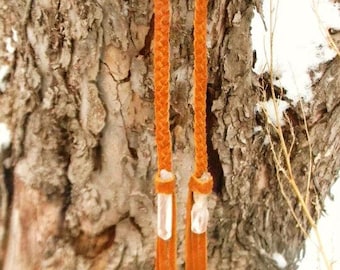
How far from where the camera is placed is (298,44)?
38.4 inches

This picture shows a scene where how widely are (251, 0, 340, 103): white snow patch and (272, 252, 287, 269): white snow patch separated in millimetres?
288

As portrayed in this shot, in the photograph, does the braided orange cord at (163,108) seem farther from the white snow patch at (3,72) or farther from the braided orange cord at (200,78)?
the white snow patch at (3,72)

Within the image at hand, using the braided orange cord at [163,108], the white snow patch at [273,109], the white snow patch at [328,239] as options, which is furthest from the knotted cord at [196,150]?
the white snow patch at [328,239]

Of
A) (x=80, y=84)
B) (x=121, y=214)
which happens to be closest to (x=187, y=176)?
(x=121, y=214)

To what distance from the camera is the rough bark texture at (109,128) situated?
0.82 m

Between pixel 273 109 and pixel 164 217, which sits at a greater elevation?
pixel 273 109

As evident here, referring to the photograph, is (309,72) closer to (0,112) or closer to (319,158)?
(319,158)

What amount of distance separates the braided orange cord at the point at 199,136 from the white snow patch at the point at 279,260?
26 cm

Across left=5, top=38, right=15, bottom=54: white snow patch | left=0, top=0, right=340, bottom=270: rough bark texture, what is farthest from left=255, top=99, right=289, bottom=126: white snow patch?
left=5, top=38, right=15, bottom=54: white snow patch

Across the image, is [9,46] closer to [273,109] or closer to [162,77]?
[162,77]

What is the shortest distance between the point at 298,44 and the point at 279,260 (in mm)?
390

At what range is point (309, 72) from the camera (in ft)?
3.20

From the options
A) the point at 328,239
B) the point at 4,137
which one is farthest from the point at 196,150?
the point at 328,239

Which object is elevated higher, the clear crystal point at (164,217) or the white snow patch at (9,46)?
the white snow patch at (9,46)
